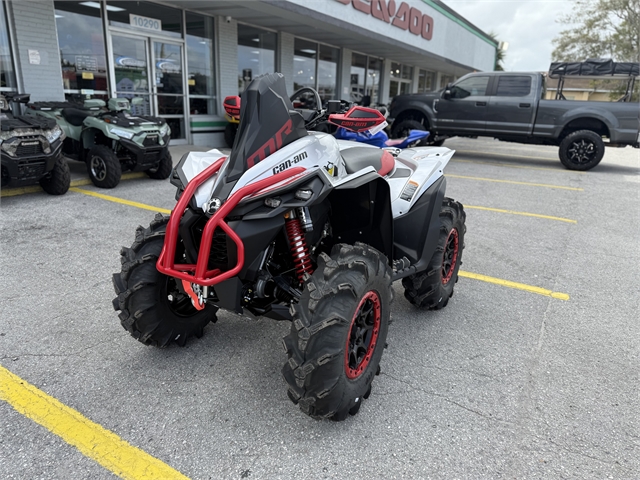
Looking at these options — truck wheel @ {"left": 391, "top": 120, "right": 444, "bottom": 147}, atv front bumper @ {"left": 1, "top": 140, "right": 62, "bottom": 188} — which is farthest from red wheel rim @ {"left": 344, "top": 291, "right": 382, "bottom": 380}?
truck wheel @ {"left": 391, "top": 120, "right": 444, "bottom": 147}

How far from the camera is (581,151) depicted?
1106 centimetres

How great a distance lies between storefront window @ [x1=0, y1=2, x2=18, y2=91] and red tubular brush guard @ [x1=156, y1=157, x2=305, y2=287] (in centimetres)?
748

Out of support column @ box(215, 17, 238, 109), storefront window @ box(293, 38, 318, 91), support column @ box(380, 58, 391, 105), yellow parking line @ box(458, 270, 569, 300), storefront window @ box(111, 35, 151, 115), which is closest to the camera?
yellow parking line @ box(458, 270, 569, 300)

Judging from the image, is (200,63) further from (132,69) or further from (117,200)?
(117,200)

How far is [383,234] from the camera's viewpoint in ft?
9.52

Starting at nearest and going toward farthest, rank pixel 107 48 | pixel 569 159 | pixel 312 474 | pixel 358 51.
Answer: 1. pixel 312 474
2. pixel 107 48
3. pixel 569 159
4. pixel 358 51

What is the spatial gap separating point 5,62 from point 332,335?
8479 millimetres

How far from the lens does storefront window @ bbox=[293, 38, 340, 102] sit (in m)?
15.0

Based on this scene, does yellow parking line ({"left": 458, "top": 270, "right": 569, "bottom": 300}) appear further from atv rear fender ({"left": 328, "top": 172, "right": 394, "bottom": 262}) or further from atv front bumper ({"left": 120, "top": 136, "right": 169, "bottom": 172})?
atv front bumper ({"left": 120, "top": 136, "right": 169, "bottom": 172})

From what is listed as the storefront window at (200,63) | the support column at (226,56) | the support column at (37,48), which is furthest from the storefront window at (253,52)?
the support column at (37,48)

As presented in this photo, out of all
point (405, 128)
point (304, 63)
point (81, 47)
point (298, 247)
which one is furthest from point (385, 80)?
point (298, 247)

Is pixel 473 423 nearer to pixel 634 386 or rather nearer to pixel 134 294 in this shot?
pixel 634 386

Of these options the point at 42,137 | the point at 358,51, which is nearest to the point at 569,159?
the point at 358,51

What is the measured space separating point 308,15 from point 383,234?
29.6 feet
